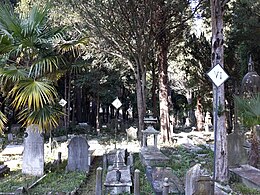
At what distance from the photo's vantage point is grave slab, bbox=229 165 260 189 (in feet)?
21.6

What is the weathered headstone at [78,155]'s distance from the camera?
30.8ft

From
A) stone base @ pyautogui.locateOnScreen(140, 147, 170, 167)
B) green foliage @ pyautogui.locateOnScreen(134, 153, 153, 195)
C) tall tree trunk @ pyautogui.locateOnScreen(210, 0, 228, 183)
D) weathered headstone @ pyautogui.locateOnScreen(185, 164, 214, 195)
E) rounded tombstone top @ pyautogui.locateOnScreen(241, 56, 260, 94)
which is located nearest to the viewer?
weathered headstone @ pyautogui.locateOnScreen(185, 164, 214, 195)

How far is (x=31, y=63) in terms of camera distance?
8.70 meters

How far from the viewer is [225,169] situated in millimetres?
7164

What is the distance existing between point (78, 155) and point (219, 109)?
451 cm

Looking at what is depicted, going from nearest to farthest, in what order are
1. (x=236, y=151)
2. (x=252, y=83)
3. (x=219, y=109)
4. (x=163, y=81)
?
(x=219, y=109) < (x=236, y=151) < (x=252, y=83) < (x=163, y=81)

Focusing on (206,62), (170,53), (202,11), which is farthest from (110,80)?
(202,11)

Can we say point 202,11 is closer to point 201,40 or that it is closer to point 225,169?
point 201,40

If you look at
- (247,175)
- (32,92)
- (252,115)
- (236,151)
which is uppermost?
(32,92)

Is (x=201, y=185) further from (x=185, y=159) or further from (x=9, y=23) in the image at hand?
(x=185, y=159)

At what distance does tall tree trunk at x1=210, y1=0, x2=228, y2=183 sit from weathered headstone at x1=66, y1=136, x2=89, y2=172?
4041mm

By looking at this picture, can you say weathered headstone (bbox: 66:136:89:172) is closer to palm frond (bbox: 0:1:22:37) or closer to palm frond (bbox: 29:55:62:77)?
palm frond (bbox: 29:55:62:77)

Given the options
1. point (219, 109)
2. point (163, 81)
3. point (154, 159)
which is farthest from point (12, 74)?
point (163, 81)

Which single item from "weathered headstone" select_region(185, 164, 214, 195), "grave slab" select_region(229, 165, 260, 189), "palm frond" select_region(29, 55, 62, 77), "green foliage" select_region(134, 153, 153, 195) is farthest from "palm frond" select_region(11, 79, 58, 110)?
"grave slab" select_region(229, 165, 260, 189)
